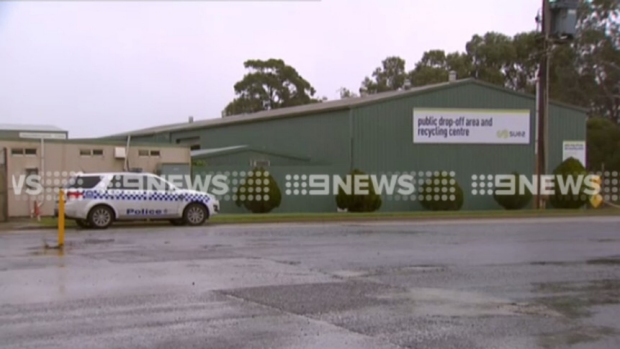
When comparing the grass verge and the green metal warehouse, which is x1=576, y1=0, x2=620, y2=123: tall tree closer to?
the green metal warehouse

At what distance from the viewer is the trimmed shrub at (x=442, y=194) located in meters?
35.1

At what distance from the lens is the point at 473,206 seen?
3778 cm

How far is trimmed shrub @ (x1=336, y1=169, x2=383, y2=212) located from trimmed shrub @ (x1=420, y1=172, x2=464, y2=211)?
3297mm

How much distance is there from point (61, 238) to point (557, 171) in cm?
2610

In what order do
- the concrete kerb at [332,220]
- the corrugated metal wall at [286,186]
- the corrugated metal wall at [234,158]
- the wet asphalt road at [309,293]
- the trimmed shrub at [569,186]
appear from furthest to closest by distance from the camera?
the trimmed shrub at [569,186]
the corrugated metal wall at [234,158]
the corrugated metal wall at [286,186]
the concrete kerb at [332,220]
the wet asphalt road at [309,293]

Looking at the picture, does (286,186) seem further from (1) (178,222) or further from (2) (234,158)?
(1) (178,222)

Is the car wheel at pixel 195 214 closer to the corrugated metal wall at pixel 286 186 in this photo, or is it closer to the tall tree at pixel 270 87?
the corrugated metal wall at pixel 286 186

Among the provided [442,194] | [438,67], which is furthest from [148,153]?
[438,67]

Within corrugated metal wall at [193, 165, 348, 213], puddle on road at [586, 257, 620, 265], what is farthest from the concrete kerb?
puddle on road at [586, 257, 620, 265]

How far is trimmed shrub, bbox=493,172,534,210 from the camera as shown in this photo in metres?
36.8

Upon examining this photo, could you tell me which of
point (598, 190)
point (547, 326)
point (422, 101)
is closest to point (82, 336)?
point (547, 326)

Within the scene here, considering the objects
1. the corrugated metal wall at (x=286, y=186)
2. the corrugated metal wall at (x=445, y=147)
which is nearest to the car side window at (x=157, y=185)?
the corrugated metal wall at (x=286, y=186)

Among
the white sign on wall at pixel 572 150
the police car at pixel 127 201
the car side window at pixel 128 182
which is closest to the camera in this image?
the police car at pixel 127 201

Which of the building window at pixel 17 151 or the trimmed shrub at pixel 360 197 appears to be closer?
the building window at pixel 17 151
